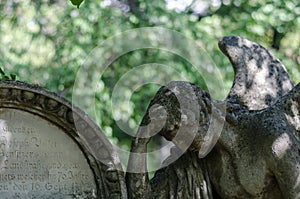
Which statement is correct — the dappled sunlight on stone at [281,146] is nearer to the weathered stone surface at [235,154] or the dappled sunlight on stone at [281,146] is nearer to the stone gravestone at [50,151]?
the weathered stone surface at [235,154]

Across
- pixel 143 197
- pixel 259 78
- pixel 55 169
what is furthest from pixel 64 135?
pixel 259 78

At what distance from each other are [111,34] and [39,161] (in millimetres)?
5227

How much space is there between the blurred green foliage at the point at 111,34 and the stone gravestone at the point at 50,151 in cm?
476

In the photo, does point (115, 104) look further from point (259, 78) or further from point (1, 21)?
point (259, 78)

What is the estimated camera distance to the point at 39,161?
5.55 meters

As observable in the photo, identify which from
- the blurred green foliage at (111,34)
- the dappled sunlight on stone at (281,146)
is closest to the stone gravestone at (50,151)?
the dappled sunlight on stone at (281,146)

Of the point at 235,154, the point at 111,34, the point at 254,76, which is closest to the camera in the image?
the point at 235,154

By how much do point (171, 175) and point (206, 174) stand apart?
→ 212 mm

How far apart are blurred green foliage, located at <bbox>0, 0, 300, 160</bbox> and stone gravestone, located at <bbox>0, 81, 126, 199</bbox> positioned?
4.76 meters

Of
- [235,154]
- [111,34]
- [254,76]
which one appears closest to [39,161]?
[235,154]

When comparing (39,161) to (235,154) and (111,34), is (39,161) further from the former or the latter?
(111,34)

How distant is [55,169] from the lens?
5562mm

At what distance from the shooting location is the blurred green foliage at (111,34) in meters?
10.7

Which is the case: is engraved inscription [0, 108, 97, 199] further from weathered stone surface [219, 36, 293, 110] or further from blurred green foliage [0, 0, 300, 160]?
blurred green foliage [0, 0, 300, 160]
